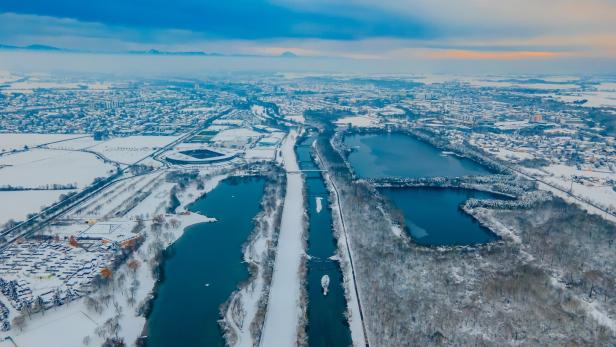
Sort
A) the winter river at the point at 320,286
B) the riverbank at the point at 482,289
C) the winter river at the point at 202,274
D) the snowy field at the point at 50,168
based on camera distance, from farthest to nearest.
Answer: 1. the snowy field at the point at 50,168
2. the winter river at the point at 202,274
3. the winter river at the point at 320,286
4. the riverbank at the point at 482,289

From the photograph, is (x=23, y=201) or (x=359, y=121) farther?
(x=359, y=121)

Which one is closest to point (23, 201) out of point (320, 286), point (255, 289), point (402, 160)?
point (255, 289)

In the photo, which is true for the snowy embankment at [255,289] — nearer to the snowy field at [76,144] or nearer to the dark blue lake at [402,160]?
the dark blue lake at [402,160]

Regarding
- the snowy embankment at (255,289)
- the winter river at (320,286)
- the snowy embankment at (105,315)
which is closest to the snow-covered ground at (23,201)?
the snowy embankment at (105,315)

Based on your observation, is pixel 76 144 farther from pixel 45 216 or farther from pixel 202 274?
pixel 202 274

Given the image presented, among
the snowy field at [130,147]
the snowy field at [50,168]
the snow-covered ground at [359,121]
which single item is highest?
Result: the snow-covered ground at [359,121]

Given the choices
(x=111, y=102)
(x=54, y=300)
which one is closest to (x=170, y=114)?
(x=111, y=102)
